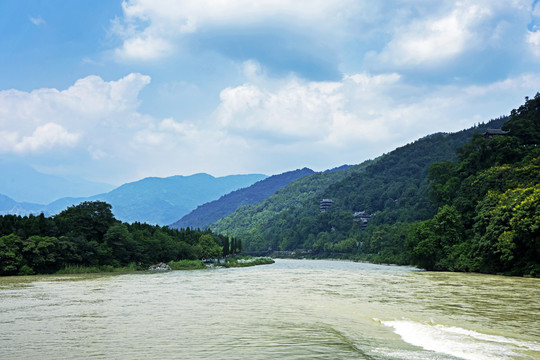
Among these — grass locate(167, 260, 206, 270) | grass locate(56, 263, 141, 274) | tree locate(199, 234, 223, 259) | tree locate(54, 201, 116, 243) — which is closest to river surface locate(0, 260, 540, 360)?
grass locate(56, 263, 141, 274)

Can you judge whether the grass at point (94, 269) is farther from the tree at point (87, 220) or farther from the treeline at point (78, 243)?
the tree at point (87, 220)

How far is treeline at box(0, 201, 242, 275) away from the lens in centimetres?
6106

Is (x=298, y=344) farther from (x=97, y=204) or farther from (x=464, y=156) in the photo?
(x=464, y=156)

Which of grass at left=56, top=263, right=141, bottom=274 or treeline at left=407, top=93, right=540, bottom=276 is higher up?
treeline at left=407, top=93, right=540, bottom=276

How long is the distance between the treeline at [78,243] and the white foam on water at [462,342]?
57330mm

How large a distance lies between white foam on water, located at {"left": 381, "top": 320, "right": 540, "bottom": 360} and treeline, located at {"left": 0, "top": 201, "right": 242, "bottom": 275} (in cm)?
5733

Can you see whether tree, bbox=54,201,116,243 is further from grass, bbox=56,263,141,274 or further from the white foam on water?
the white foam on water

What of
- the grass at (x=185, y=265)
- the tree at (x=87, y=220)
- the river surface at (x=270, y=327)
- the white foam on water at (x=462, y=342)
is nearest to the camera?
the white foam on water at (x=462, y=342)

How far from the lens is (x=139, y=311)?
80.1 feet

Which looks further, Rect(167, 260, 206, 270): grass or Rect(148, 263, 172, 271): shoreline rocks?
→ Rect(167, 260, 206, 270): grass

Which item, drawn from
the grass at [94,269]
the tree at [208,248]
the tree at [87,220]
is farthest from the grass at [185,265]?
the tree at [208,248]

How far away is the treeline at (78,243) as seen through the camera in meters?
61.1

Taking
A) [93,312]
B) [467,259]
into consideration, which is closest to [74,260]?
[93,312]

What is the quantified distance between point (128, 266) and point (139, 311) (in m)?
59.6
